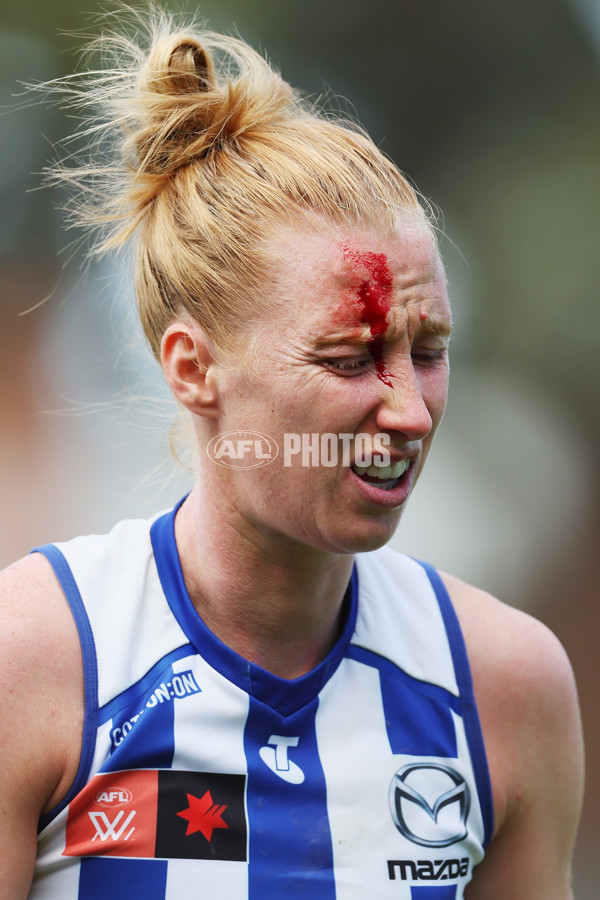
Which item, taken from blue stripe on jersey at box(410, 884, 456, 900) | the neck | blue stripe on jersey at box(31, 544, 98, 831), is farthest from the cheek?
blue stripe on jersey at box(410, 884, 456, 900)

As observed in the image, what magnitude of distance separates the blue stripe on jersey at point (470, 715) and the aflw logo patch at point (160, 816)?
1.75ft

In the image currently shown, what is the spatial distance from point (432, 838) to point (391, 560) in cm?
65

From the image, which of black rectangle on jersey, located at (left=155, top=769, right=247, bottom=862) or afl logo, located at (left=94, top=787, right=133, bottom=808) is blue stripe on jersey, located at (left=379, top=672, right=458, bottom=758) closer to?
black rectangle on jersey, located at (left=155, top=769, right=247, bottom=862)

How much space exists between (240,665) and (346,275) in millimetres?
817

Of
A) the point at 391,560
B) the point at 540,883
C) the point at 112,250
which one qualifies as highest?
the point at 112,250

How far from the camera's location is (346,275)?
183cm

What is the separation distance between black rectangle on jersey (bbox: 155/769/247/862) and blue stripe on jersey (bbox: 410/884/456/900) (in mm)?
356

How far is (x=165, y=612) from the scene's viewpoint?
77.8 inches

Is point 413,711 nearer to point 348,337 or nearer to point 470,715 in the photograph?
point 470,715

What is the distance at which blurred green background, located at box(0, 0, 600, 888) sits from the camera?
659 cm

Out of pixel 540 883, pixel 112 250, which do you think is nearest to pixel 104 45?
pixel 112 250

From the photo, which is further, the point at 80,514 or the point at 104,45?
the point at 80,514

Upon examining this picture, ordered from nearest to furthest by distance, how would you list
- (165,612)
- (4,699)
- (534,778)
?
1. (4,699)
2. (165,612)
3. (534,778)

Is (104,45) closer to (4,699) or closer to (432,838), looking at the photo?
(4,699)
